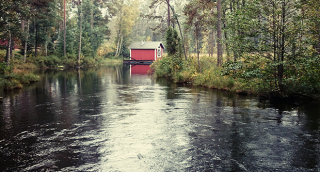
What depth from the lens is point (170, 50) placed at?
28.2 m

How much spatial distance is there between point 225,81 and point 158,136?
10.5 metres

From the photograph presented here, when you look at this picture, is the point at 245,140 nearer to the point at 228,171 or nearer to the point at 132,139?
the point at 228,171

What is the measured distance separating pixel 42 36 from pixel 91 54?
1469 cm

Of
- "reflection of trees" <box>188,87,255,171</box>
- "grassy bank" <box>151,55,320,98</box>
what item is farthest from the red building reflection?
"reflection of trees" <box>188,87,255,171</box>

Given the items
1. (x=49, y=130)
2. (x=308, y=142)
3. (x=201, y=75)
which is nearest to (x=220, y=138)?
(x=308, y=142)

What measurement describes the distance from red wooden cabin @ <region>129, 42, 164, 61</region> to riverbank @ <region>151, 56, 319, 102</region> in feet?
109

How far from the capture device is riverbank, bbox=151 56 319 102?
1275 cm

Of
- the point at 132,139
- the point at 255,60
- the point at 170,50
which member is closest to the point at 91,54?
the point at 170,50

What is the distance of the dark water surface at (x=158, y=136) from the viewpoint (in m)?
5.93

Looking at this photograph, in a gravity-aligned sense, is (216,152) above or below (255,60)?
below

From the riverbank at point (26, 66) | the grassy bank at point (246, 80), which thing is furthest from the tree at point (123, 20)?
the grassy bank at point (246, 80)

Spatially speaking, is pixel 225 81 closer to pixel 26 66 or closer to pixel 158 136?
pixel 158 136

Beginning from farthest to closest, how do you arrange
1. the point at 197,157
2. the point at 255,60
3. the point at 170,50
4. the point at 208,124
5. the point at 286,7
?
the point at 170,50 < the point at 255,60 < the point at 286,7 < the point at 208,124 < the point at 197,157

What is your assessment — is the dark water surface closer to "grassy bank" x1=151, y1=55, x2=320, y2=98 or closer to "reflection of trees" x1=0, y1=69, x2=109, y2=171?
"reflection of trees" x1=0, y1=69, x2=109, y2=171
